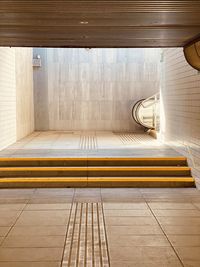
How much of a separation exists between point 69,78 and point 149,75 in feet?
8.28

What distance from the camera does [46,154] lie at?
7.96 m

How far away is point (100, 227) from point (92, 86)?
9.25m

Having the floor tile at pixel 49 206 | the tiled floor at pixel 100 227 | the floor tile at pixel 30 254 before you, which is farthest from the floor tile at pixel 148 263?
the floor tile at pixel 49 206

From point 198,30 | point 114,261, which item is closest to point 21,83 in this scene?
point 198,30

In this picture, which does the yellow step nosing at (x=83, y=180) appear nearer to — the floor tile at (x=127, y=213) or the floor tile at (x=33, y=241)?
the floor tile at (x=127, y=213)

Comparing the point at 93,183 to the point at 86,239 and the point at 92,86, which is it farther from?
the point at 92,86

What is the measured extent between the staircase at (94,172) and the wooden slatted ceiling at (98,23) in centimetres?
199

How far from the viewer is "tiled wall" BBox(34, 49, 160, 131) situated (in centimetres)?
1339

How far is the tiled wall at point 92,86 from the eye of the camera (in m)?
13.4

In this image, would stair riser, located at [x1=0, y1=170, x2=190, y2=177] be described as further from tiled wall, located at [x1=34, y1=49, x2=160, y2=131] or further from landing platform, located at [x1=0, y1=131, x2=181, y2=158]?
tiled wall, located at [x1=34, y1=49, x2=160, y2=131]

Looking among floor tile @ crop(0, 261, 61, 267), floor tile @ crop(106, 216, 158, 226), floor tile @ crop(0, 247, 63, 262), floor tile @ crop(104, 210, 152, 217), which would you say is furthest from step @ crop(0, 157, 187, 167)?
floor tile @ crop(0, 261, 61, 267)

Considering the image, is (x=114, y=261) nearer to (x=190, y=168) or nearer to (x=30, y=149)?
Result: (x=190, y=168)

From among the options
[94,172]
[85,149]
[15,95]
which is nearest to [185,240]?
[94,172]

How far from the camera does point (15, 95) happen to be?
34.2 ft
